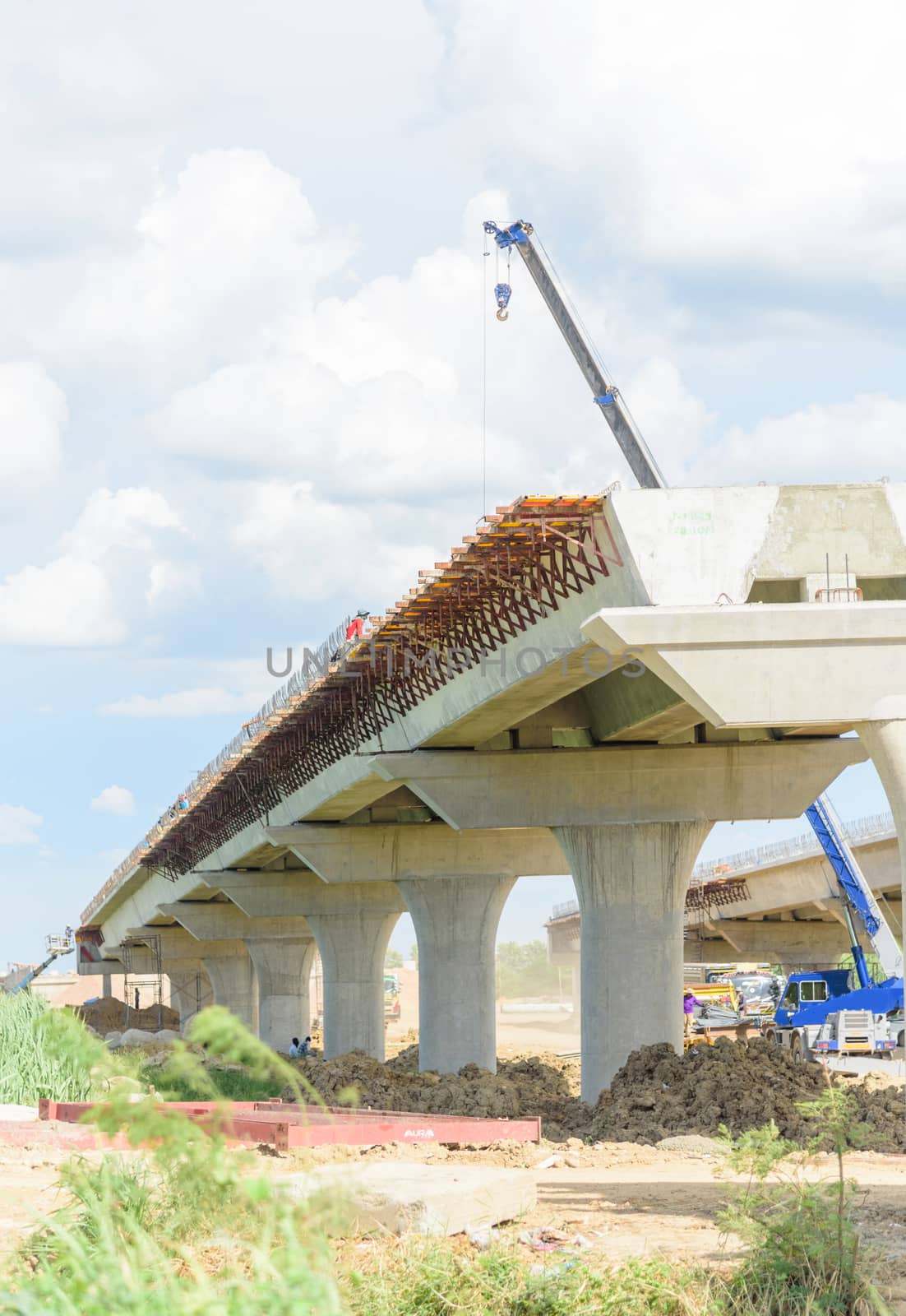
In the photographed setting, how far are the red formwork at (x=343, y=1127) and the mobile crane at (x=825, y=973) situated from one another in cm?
1922

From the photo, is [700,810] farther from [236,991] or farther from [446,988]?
[236,991]

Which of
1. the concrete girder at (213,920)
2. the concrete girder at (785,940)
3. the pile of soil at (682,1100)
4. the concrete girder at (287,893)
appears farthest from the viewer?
the concrete girder at (785,940)

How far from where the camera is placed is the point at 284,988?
6272 centimetres

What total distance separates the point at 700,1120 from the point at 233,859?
30.8m

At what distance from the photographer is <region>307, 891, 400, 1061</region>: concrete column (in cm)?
4772

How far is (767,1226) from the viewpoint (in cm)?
966

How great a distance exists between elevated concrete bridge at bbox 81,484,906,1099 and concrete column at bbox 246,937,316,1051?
31.8 feet

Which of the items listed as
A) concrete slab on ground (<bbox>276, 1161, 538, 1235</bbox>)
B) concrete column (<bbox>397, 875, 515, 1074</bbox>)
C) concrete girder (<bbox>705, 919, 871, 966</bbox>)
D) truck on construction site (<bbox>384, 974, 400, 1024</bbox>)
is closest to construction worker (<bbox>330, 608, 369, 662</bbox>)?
concrete column (<bbox>397, 875, 515, 1074</bbox>)

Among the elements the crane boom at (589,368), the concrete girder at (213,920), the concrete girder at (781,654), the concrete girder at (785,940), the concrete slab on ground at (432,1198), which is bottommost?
the concrete slab on ground at (432,1198)

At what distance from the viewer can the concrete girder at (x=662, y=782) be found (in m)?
27.6

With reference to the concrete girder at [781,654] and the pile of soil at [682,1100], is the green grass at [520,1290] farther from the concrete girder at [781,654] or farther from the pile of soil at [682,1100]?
the pile of soil at [682,1100]

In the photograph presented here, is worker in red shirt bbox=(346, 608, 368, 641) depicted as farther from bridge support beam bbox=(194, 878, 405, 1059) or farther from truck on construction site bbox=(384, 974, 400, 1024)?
truck on construction site bbox=(384, 974, 400, 1024)

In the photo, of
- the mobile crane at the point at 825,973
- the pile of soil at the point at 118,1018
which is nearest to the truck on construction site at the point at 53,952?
the pile of soil at the point at 118,1018

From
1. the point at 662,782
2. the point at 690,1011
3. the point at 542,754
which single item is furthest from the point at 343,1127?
the point at 690,1011
